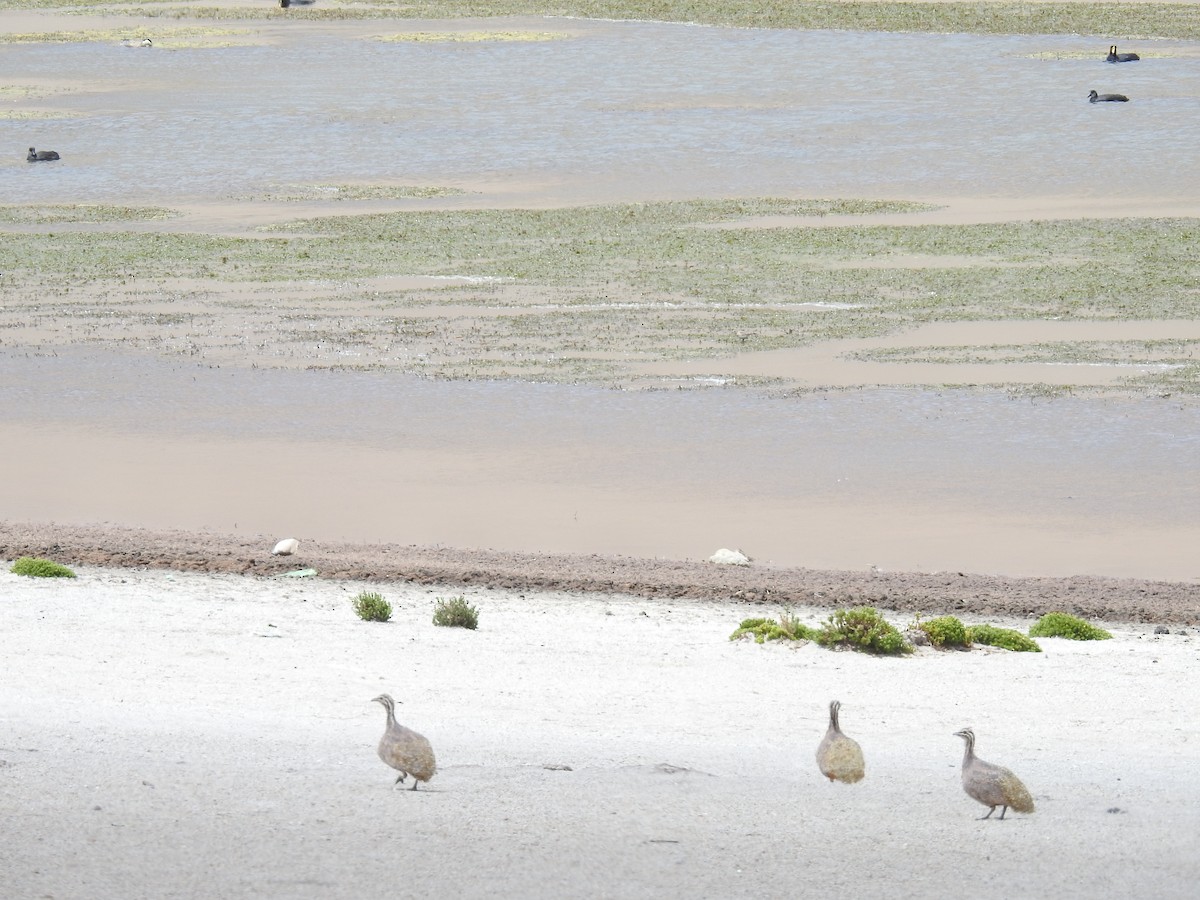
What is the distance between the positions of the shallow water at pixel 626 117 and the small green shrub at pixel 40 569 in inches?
1027

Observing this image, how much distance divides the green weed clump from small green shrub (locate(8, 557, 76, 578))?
5.83 m

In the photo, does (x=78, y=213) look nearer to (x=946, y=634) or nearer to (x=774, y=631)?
(x=774, y=631)

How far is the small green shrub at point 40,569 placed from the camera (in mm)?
16812

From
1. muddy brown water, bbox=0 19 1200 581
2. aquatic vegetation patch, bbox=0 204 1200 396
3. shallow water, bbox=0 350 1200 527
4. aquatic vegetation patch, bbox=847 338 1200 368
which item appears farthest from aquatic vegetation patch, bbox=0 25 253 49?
aquatic vegetation patch, bbox=847 338 1200 368

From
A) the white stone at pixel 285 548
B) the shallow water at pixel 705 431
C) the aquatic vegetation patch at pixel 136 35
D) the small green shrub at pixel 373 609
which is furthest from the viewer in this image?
the aquatic vegetation patch at pixel 136 35

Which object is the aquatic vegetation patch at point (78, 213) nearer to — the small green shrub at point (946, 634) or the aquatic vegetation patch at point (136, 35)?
the small green shrub at point (946, 634)

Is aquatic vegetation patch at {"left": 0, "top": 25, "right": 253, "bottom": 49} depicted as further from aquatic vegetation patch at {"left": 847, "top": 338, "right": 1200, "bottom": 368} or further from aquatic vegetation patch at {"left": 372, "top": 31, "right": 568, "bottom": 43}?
aquatic vegetation patch at {"left": 847, "top": 338, "right": 1200, "bottom": 368}

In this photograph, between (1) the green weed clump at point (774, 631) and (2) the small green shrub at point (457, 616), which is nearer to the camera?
(1) the green weed clump at point (774, 631)

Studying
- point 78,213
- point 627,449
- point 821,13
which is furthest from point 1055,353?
point 821,13

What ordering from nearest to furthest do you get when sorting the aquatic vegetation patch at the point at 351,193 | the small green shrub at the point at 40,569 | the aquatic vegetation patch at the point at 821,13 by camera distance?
the small green shrub at the point at 40,569, the aquatic vegetation patch at the point at 351,193, the aquatic vegetation patch at the point at 821,13

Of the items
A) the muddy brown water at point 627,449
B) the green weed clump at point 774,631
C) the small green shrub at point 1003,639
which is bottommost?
the muddy brown water at point 627,449

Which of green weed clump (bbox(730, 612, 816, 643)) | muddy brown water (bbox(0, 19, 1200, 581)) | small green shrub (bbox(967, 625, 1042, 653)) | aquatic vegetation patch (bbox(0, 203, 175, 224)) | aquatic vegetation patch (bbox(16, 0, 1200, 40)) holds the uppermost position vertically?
aquatic vegetation patch (bbox(16, 0, 1200, 40))

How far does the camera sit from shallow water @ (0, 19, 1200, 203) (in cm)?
4447

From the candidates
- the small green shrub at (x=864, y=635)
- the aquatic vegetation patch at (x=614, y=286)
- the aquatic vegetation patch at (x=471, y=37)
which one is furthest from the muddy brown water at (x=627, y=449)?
the aquatic vegetation patch at (x=471, y=37)
